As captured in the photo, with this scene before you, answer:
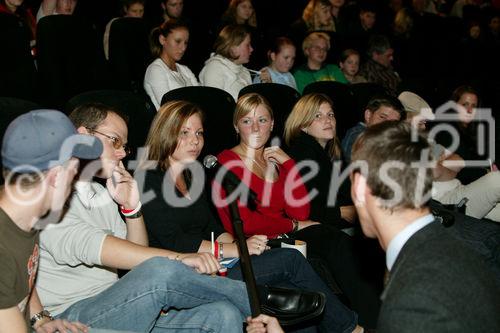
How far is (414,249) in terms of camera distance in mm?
1384

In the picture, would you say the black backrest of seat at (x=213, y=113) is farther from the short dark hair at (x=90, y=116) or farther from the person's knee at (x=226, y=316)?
the person's knee at (x=226, y=316)

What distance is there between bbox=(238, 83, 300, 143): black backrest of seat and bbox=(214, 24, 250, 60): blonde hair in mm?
611

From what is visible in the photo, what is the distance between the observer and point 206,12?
5859 millimetres

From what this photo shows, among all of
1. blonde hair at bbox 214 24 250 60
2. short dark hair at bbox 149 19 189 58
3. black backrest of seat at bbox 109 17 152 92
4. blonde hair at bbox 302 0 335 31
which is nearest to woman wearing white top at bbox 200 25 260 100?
blonde hair at bbox 214 24 250 60

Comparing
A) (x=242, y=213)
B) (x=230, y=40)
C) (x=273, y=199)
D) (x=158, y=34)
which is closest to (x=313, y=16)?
(x=230, y=40)

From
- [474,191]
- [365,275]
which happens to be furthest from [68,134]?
[474,191]

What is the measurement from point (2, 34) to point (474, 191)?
263cm

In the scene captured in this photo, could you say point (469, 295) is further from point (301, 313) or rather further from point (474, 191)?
point (474, 191)

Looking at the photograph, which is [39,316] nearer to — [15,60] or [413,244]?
[413,244]

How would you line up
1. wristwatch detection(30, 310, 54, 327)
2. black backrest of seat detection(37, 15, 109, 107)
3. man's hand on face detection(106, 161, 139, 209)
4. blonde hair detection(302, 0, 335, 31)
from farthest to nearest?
blonde hair detection(302, 0, 335, 31), black backrest of seat detection(37, 15, 109, 107), man's hand on face detection(106, 161, 139, 209), wristwatch detection(30, 310, 54, 327)

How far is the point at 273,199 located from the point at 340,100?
137cm

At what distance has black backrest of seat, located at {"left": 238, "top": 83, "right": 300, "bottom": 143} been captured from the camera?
3672 millimetres

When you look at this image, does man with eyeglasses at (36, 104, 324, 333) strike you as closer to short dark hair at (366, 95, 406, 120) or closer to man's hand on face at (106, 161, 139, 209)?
man's hand on face at (106, 161, 139, 209)

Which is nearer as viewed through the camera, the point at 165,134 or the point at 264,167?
the point at 165,134
